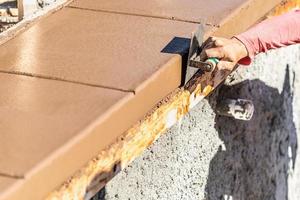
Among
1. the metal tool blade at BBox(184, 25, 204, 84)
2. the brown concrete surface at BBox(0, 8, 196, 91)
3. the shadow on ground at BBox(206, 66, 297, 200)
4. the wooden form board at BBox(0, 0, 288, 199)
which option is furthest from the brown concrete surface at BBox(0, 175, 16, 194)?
the shadow on ground at BBox(206, 66, 297, 200)

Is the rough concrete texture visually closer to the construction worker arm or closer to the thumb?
the construction worker arm

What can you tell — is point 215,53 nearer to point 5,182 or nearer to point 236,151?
point 5,182

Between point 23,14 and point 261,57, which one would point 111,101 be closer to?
point 23,14

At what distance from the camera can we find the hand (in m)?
2.67

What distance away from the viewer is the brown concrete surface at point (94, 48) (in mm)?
2537

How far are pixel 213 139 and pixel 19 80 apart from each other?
1650mm

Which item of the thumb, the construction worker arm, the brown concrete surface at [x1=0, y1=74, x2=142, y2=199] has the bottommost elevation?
the brown concrete surface at [x1=0, y1=74, x2=142, y2=199]

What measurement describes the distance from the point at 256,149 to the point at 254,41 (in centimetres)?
170

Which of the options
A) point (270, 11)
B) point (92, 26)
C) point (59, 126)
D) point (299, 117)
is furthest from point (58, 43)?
point (299, 117)

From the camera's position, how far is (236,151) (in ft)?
13.9

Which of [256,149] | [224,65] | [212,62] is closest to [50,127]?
[212,62]

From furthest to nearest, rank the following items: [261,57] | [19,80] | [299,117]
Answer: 1. [299,117]
2. [261,57]
3. [19,80]

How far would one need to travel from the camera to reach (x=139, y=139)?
8.00 feet

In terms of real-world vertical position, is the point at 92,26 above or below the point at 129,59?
above
